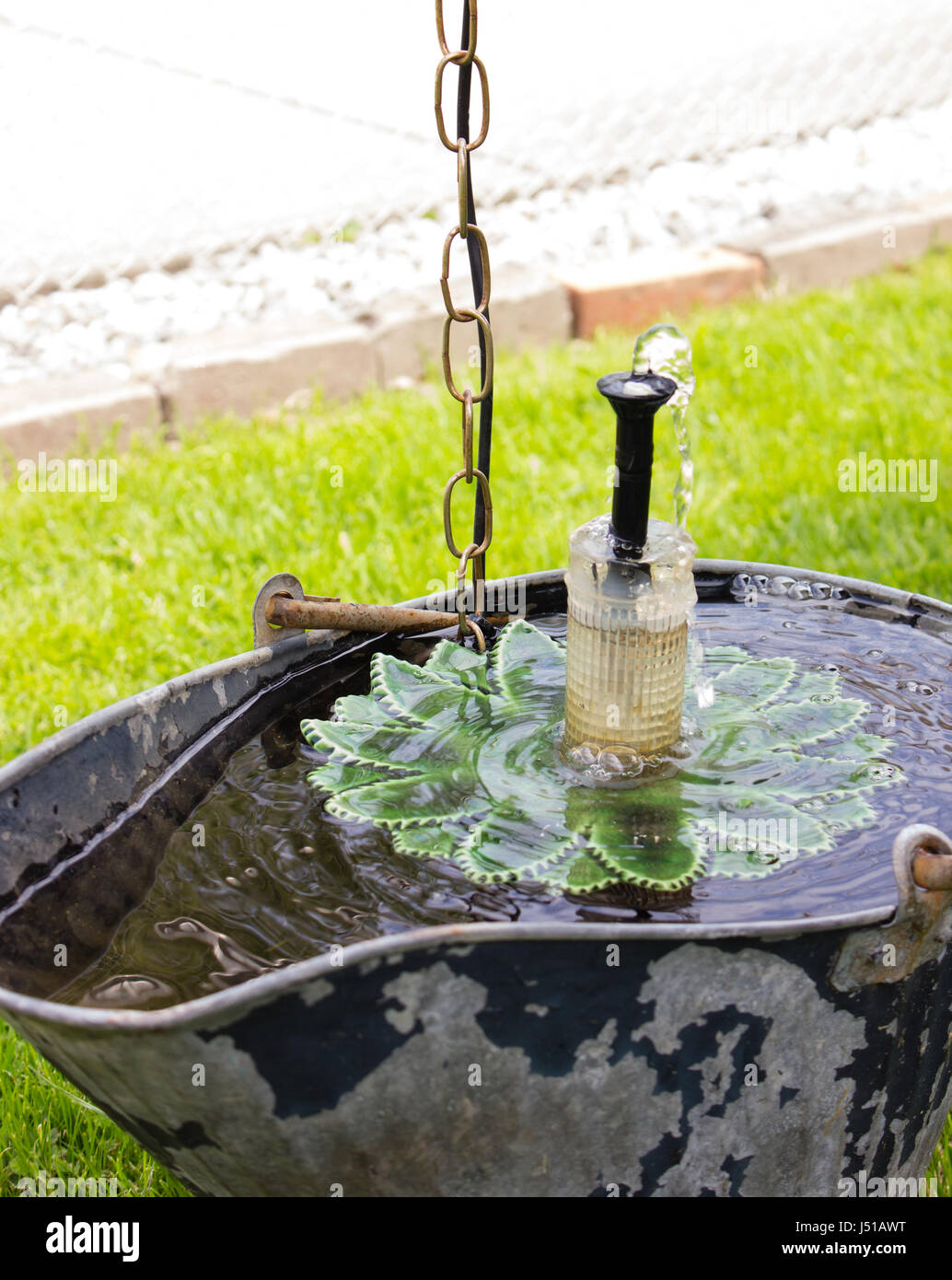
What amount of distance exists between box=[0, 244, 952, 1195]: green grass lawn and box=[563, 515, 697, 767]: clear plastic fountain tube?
1597 mm

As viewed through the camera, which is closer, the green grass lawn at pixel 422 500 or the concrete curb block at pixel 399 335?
the green grass lawn at pixel 422 500

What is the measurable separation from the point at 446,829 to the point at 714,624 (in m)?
0.73

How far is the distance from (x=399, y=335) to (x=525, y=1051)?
11.7 feet

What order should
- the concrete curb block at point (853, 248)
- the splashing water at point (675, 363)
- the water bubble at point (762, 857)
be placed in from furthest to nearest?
1. the concrete curb block at point (853, 248)
2. the splashing water at point (675, 363)
3. the water bubble at point (762, 857)

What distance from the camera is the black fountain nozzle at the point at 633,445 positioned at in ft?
4.95

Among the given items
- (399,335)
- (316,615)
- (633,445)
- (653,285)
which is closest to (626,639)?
(633,445)

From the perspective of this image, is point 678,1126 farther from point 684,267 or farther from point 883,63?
point 883,63

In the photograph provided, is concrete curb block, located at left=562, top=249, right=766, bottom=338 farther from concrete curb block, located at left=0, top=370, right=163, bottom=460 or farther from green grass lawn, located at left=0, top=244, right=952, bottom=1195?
concrete curb block, located at left=0, top=370, right=163, bottom=460

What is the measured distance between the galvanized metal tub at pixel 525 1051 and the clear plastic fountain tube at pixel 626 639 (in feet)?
1.42

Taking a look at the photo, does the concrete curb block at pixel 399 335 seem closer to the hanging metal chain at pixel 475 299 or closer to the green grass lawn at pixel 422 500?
the green grass lawn at pixel 422 500

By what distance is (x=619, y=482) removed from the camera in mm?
1582

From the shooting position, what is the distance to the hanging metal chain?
1651 millimetres

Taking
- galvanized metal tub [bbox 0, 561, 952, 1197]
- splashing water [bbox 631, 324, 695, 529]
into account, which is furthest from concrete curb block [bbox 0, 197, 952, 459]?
galvanized metal tub [bbox 0, 561, 952, 1197]

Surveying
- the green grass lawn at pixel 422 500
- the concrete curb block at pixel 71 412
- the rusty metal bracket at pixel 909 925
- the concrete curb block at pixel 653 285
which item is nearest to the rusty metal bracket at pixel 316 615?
the rusty metal bracket at pixel 909 925
